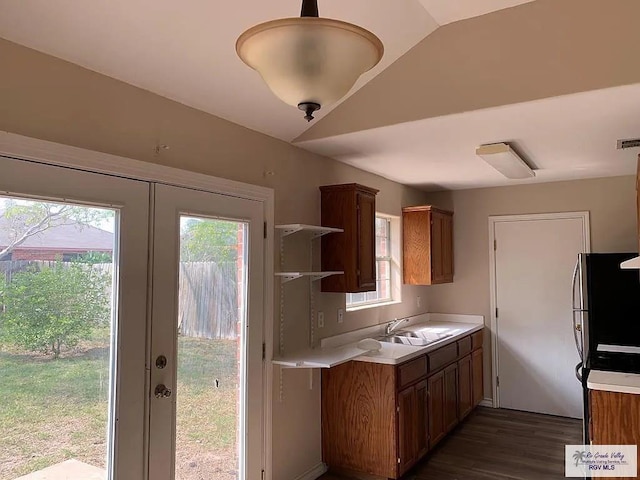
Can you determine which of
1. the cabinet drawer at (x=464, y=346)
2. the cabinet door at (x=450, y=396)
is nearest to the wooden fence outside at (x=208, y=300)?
the cabinet door at (x=450, y=396)

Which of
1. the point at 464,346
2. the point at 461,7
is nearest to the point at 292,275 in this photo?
the point at 461,7

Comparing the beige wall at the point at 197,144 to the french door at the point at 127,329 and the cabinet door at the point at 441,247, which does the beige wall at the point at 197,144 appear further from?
the cabinet door at the point at 441,247

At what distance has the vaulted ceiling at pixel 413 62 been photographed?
1.91 meters

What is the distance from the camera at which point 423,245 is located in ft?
15.5

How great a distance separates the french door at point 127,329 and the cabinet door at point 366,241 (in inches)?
34.7

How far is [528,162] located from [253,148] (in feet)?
7.61

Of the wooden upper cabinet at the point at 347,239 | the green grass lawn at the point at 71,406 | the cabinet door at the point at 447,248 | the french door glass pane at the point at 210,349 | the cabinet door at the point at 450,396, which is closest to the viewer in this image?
the green grass lawn at the point at 71,406

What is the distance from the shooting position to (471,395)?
467 cm

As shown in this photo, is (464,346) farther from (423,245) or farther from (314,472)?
(314,472)

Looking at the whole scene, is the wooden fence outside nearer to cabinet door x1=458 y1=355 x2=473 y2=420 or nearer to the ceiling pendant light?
the ceiling pendant light

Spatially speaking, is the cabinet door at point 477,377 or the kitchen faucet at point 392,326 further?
the cabinet door at point 477,377

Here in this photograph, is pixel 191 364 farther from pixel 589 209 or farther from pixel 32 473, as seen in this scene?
pixel 589 209

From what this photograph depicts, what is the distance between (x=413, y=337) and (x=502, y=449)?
1.14m

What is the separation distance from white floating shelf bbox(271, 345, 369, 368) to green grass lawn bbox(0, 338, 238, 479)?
0.51 metres
